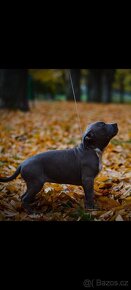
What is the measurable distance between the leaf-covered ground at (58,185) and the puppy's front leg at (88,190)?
6cm

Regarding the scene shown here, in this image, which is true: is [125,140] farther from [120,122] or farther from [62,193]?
[62,193]

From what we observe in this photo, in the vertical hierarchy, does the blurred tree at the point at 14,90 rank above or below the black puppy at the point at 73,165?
above

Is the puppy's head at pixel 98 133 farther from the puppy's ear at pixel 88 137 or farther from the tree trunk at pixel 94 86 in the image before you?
the tree trunk at pixel 94 86

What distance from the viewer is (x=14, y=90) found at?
5.57m

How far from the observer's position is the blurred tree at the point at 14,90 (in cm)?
523

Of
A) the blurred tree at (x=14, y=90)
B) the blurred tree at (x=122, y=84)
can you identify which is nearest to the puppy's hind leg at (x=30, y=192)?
the blurred tree at (x=14, y=90)

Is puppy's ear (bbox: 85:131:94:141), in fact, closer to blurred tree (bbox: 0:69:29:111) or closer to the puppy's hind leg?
the puppy's hind leg

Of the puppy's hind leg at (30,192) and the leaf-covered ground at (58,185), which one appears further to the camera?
the leaf-covered ground at (58,185)

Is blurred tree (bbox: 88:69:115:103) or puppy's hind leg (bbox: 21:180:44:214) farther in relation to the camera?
blurred tree (bbox: 88:69:115:103)

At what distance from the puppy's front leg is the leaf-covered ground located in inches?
2.4

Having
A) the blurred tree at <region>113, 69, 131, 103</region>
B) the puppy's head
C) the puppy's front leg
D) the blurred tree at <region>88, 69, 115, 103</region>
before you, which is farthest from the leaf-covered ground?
the blurred tree at <region>88, 69, 115, 103</region>

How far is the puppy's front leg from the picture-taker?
318 cm

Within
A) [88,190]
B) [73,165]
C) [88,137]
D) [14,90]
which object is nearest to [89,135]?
[88,137]

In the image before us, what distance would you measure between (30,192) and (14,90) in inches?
104
